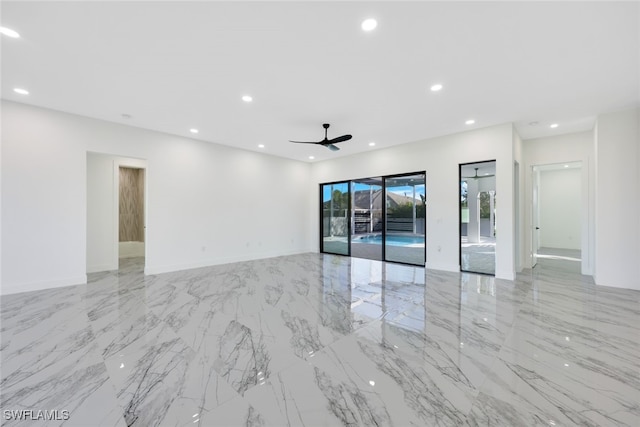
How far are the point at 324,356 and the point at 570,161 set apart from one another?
7.00 meters

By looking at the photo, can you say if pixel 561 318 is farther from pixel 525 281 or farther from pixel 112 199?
pixel 112 199

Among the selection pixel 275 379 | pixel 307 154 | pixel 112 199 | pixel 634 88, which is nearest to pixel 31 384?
pixel 275 379

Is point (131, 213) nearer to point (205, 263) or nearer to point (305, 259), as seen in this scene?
point (205, 263)

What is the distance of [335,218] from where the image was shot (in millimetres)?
8406

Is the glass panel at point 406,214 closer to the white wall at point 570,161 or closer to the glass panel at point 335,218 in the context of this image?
the glass panel at point 335,218

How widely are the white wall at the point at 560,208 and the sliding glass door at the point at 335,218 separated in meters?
7.26

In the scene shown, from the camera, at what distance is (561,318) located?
3109 millimetres

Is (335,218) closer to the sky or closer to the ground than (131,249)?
closer to the sky

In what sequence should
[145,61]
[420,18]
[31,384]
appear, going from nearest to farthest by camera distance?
1. [31,384]
2. [420,18]
3. [145,61]

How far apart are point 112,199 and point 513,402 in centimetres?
778

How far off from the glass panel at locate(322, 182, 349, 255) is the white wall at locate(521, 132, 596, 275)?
179 inches

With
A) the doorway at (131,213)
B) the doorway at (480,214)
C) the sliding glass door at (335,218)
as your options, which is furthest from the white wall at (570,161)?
the doorway at (131,213)

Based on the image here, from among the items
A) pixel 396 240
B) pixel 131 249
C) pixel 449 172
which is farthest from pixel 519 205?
pixel 131 249

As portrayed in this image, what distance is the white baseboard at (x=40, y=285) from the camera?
3.98m
